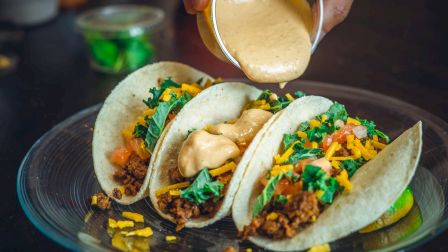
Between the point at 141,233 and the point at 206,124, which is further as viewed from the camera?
the point at 206,124

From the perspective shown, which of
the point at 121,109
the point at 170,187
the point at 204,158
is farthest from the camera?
the point at 121,109

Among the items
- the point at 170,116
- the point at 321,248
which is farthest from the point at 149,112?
the point at 321,248

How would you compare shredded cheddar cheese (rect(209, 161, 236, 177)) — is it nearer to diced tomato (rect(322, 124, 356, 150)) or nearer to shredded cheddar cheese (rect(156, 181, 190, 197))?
shredded cheddar cheese (rect(156, 181, 190, 197))

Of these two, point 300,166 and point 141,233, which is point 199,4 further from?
point 141,233

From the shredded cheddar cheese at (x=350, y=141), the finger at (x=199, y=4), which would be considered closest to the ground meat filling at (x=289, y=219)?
the shredded cheddar cheese at (x=350, y=141)

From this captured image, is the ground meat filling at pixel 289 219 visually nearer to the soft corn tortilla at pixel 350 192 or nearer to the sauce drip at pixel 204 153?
the soft corn tortilla at pixel 350 192

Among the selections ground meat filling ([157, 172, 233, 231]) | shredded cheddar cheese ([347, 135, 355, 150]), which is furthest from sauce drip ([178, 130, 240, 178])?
shredded cheddar cheese ([347, 135, 355, 150])
